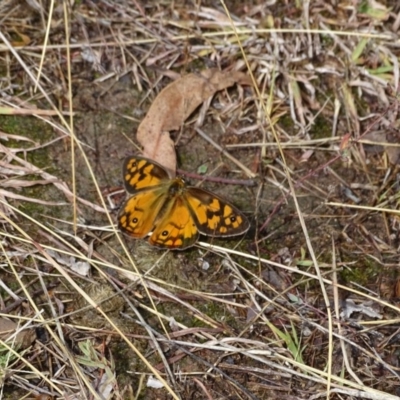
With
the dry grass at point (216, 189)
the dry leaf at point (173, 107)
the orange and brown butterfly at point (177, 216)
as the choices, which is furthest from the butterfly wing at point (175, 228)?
the dry leaf at point (173, 107)

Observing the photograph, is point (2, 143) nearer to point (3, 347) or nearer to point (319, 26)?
point (3, 347)

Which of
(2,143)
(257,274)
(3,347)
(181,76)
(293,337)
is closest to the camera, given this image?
(3,347)

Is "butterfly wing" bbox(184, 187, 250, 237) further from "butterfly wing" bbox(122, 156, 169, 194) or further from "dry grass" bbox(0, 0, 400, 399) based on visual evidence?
"butterfly wing" bbox(122, 156, 169, 194)

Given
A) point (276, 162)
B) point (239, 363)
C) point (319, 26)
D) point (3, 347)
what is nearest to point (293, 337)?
point (239, 363)

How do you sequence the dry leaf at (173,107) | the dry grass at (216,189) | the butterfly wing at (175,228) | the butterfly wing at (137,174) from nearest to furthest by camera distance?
1. the dry grass at (216,189)
2. the butterfly wing at (175,228)
3. the butterfly wing at (137,174)
4. the dry leaf at (173,107)

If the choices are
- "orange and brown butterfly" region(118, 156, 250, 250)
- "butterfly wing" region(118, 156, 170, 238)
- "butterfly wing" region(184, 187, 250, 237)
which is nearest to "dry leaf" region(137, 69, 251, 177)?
"butterfly wing" region(118, 156, 170, 238)

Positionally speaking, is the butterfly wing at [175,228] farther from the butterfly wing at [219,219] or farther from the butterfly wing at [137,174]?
the butterfly wing at [137,174]
